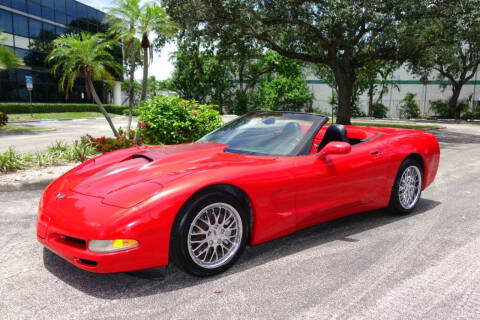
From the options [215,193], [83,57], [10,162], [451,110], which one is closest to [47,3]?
[83,57]

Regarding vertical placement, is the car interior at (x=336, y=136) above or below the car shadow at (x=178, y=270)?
above

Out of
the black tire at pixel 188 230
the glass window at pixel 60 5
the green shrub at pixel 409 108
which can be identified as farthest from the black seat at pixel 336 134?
the green shrub at pixel 409 108

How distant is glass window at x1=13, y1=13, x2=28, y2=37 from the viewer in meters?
32.4

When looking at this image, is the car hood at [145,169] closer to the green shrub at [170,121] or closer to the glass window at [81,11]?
the green shrub at [170,121]

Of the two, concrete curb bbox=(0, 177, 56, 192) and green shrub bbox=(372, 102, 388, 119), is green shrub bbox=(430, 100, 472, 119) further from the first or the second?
concrete curb bbox=(0, 177, 56, 192)

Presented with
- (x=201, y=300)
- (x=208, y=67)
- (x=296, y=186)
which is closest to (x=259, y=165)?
(x=296, y=186)

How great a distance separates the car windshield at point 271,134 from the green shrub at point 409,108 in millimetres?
42353

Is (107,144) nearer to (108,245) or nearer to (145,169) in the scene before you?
(145,169)

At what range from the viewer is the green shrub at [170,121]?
8.65m

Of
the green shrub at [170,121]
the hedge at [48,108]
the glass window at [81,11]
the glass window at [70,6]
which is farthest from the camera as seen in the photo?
the glass window at [81,11]

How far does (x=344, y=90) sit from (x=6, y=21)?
2708 cm

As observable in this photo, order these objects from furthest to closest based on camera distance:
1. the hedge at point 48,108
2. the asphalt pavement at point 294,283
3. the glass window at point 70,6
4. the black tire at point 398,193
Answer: the glass window at point 70,6 < the hedge at point 48,108 < the black tire at point 398,193 < the asphalt pavement at point 294,283

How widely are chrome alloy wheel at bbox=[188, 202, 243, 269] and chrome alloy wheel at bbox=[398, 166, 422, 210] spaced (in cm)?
248

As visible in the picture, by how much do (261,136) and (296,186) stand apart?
32.2 inches
